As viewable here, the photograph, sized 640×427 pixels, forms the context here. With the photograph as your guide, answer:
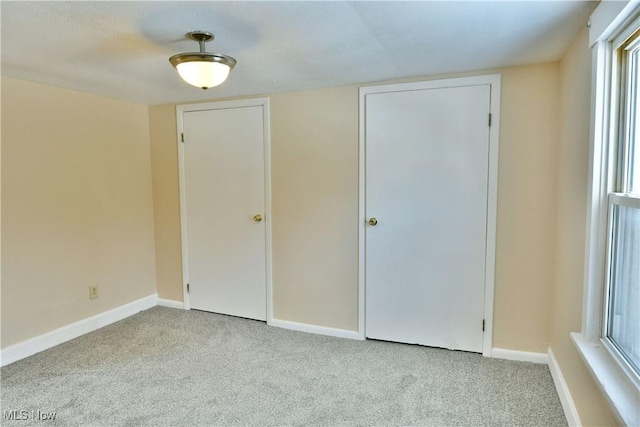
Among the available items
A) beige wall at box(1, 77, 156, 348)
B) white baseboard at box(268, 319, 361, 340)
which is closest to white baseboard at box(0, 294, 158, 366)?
beige wall at box(1, 77, 156, 348)

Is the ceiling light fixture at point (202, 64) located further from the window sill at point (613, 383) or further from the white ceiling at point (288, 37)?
the window sill at point (613, 383)

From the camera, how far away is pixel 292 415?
206cm

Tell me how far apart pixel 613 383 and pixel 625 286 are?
39 cm

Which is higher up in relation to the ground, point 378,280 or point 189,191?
point 189,191

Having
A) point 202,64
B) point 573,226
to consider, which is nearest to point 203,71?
point 202,64

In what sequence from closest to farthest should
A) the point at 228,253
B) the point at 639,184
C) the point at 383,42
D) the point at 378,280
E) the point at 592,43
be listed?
1. the point at 639,184
2. the point at 592,43
3. the point at 383,42
4. the point at 378,280
5. the point at 228,253

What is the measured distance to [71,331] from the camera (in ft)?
9.98

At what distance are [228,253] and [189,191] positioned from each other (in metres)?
0.70

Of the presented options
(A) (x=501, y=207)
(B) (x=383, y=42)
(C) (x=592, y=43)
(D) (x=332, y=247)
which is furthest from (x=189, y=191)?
(C) (x=592, y=43)

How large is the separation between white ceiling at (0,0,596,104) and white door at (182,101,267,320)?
0.65 m

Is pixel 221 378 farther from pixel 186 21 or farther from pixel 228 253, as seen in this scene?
pixel 186 21

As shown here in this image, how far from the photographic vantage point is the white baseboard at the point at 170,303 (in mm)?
3733

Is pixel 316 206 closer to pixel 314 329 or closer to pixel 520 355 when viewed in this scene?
pixel 314 329

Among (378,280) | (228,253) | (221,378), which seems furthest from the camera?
(228,253)
